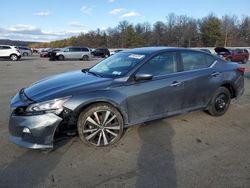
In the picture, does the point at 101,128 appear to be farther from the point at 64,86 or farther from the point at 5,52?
the point at 5,52

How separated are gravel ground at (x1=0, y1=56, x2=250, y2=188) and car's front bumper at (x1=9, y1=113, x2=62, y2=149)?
0.22 meters

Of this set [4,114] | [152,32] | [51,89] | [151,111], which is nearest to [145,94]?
[151,111]

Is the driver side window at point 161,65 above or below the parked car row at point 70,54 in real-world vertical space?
above

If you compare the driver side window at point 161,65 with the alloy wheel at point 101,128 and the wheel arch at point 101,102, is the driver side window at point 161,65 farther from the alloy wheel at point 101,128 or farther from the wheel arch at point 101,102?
the alloy wheel at point 101,128

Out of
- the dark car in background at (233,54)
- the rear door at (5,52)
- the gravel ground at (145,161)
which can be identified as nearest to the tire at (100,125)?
the gravel ground at (145,161)

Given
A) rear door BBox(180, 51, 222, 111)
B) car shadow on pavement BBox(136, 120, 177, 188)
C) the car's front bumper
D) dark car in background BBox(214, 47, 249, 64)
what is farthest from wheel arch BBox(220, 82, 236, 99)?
dark car in background BBox(214, 47, 249, 64)

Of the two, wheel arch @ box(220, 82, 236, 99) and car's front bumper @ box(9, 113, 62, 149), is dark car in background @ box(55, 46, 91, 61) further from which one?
car's front bumper @ box(9, 113, 62, 149)

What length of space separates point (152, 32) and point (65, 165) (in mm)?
90906

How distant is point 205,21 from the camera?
3263 inches

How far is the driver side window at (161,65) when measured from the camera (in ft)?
15.4

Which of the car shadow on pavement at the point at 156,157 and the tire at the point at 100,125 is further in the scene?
the tire at the point at 100,125

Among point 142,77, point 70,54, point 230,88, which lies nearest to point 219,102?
point 230,88

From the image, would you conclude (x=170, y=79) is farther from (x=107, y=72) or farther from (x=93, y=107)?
(x=93, y=107)

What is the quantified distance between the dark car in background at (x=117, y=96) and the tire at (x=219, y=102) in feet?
0.07
